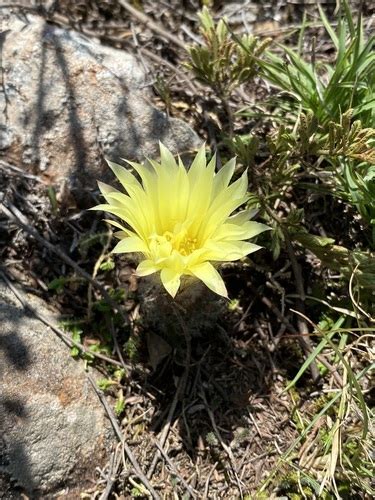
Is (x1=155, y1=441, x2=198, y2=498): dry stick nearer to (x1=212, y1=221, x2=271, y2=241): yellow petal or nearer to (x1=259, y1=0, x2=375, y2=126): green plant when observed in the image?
(x1=212, y1=221, x2=271, y2=241): yellow petal

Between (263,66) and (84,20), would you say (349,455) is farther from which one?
(84,20)

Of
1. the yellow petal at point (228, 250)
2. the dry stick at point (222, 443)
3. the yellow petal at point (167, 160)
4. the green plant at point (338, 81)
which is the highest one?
the green plant at point (338, 81)

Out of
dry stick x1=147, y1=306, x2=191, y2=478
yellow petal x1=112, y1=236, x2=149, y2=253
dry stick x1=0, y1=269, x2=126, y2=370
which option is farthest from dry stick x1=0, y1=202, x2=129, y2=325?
yellow petal x1=112, y1=236, x2=149, y2=253

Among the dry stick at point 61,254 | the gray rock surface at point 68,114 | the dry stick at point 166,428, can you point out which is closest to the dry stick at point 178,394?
the dry stick at point 166,428

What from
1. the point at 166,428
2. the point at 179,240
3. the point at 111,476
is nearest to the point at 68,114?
the point at 179,240

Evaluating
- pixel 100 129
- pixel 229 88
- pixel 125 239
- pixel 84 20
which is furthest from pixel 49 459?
pixel 84 20

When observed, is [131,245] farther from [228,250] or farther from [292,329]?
[292,329]

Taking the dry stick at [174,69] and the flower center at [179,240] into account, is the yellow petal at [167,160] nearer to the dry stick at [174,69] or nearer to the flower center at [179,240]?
the flower center at [179,240]
